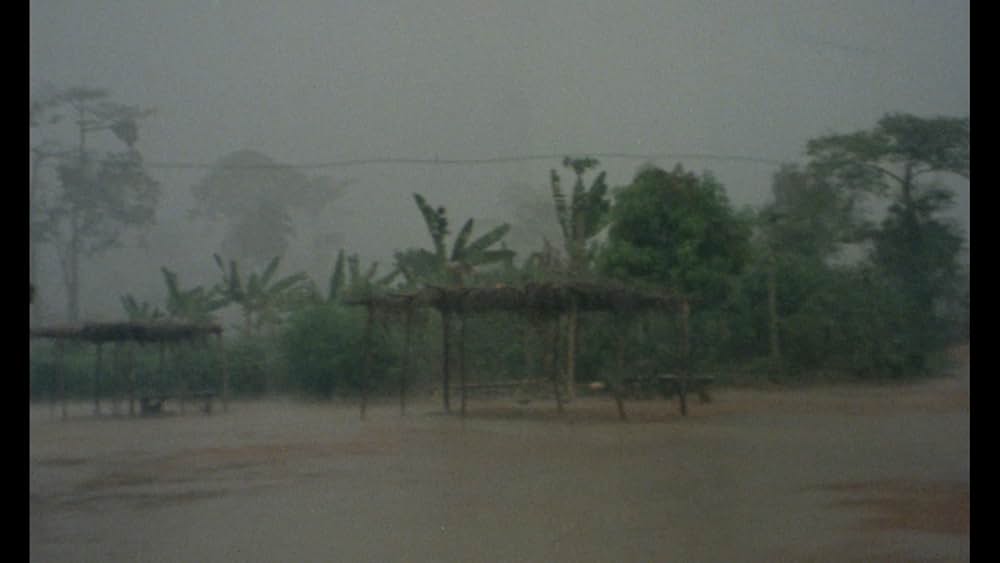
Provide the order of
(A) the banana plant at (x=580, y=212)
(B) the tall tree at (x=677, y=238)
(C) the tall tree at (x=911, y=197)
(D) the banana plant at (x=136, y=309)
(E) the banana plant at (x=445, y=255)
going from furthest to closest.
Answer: (D) the banana plant at (x=136, y=309) < (E) the banana plant at (x=445, y=255) < (B) the tall tree at (x=677, y=238) < (A) the banana plant at (x=580, y=212) < (C) the tall tree at (x=911, y=197)

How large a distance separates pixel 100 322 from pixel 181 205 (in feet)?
7.71

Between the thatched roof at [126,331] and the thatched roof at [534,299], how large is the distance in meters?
3.86

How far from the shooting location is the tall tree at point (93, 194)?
16.8m

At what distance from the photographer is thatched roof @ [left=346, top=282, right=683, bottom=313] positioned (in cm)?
1421

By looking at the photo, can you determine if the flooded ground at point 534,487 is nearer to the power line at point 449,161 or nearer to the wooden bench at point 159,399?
the wooden bench at point 159,399

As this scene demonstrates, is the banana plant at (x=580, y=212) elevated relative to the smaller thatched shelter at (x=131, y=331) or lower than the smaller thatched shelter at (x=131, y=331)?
elevated

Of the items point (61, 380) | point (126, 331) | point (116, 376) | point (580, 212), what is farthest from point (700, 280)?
point (61, 380)

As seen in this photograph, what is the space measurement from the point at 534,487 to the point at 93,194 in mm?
11693

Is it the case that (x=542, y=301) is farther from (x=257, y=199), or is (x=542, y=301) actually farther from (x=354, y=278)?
(x=257, y=199)

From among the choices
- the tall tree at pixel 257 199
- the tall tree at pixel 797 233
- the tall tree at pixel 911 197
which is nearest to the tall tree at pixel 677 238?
the tall tree at pixel 797 233
